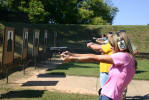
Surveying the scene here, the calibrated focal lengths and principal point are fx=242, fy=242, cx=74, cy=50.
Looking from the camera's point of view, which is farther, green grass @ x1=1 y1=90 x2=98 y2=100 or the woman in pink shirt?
green grass @ x1=1 y1=90 x2=98 y2=100

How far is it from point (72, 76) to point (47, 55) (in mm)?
7741

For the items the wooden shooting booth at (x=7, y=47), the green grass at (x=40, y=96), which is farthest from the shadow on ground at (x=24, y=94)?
the wooden shooting booth at (x=7, y=47)

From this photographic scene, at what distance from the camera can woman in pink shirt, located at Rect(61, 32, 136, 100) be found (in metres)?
2.42

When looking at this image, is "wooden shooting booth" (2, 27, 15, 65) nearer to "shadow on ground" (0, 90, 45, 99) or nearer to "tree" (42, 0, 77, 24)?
"shadow on ground" (0, 90, 45, 99)

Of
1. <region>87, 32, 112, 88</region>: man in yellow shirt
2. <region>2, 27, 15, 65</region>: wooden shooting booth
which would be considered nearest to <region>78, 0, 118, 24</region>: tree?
<region>2, 27, 15, 65</region>: wooden shooting booth

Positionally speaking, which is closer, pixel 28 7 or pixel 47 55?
pixel 47 55

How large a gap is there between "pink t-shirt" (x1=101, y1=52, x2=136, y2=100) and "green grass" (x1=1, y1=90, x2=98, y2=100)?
145 inches

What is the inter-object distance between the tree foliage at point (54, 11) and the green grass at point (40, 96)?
2351 centimetres

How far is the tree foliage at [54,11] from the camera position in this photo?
2995 centimetres

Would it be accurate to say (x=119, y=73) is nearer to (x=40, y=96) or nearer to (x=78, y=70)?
(x=40, y=96)

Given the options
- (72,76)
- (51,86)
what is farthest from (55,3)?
(51,86)

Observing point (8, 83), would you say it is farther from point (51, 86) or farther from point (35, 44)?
point (35, 44)

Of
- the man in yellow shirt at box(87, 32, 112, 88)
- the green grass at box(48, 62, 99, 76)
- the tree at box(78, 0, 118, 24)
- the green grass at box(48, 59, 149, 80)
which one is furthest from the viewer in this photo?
the tree at box(78, 0, 118, 24)

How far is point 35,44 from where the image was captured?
12.4 meters
